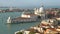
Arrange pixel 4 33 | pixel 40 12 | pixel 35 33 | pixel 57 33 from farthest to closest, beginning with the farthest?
pixel 40 12
pixel 4 33
pixel 35 33
pixel 57 33

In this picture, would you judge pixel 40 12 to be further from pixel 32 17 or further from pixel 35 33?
pixel 35 33

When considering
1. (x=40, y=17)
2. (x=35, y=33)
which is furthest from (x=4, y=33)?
(x=40, y=17)

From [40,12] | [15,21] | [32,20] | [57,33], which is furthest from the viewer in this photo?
[40,12]

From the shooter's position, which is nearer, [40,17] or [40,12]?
[40,17]

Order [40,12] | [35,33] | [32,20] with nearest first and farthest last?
[35,33], [32,20], [40,12]

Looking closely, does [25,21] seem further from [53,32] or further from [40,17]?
[53,32]

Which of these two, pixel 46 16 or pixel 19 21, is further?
pixel 46 16

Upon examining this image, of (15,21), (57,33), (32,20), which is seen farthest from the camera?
(32,20)

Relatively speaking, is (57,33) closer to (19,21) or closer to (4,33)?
(4,33)

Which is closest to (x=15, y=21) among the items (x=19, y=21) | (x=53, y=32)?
(x=19, y=21)
